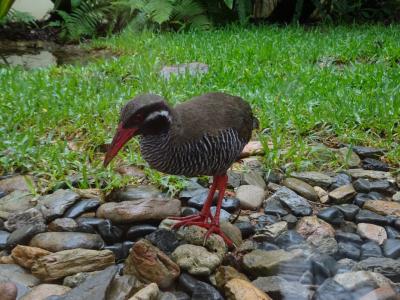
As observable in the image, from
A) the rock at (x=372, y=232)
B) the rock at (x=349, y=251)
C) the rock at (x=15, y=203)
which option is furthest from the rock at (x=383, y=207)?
the rock at (x=15, y=203)

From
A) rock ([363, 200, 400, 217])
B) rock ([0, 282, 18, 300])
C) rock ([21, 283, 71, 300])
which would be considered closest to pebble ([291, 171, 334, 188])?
rock ([363, 200, 400, 217])

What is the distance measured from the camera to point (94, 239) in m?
3.21

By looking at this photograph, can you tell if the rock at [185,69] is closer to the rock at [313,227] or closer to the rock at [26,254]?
the rock at [313,227]

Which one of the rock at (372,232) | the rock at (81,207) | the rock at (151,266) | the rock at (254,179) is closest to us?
the rock at (151,266)

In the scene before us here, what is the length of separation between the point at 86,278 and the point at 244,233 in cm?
104

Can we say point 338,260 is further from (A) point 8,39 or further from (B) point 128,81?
(A) point 8,39

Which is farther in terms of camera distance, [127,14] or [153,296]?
[127,14]

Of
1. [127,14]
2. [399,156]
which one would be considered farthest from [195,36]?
[399,156]

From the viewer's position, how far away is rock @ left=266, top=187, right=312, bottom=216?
3.58 meters

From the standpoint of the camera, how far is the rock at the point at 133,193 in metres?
3.65

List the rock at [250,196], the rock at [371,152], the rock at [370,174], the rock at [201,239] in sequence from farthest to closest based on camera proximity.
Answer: the rock at [371,152] < the rock at [370,174] < the rock at [250,196] < the rock at [201,239]

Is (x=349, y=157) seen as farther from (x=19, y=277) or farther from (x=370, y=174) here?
(x=19, y=277)

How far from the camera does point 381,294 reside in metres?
2.67

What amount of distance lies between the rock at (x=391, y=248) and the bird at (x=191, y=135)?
903mm
